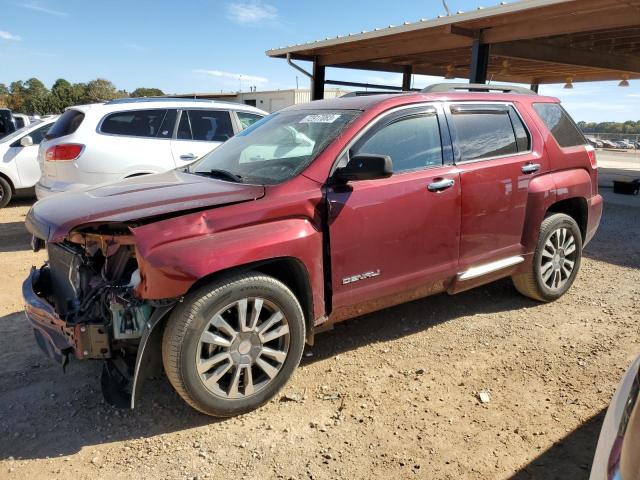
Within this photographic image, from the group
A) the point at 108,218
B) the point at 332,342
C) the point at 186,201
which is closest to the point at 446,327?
the point at 332,342

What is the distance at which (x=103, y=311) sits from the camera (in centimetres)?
274

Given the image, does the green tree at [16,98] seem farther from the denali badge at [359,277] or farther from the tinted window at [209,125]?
the denali badge at [359,277]

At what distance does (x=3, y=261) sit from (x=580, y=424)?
617 cm

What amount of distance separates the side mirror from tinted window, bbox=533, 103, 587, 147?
2268mm

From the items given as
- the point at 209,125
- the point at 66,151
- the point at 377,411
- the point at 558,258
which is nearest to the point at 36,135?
the point at 66,151

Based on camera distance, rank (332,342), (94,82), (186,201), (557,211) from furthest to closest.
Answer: (94,82)
(557,211)
(332,342)
(186,201)

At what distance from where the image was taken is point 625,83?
17.3m

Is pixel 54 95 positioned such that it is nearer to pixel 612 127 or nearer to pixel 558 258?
pixel 558 258

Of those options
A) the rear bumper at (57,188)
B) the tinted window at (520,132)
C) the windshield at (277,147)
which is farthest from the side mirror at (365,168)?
the rear bumper at (57,188)

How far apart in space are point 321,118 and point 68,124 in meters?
4.49

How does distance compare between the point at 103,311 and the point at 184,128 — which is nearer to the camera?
the point at 103,311

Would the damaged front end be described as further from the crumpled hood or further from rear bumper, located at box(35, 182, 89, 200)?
rear bumper, located at box(35, 182, 89, 200)

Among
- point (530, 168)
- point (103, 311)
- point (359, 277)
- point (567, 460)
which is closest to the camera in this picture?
point (567, 460)

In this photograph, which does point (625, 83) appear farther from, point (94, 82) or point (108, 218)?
point (94, 82)
